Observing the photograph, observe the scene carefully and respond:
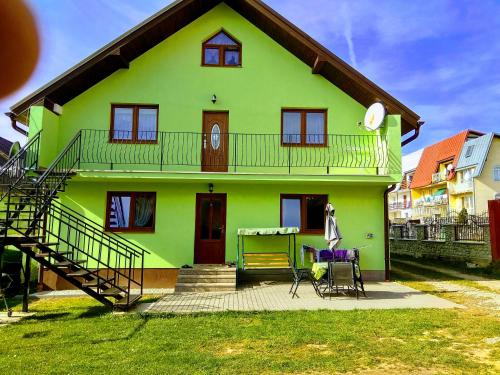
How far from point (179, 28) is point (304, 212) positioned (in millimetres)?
7079

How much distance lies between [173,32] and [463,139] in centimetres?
3425

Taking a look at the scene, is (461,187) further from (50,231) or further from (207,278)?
(50,231)

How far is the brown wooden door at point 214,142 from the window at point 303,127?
73.3 inches

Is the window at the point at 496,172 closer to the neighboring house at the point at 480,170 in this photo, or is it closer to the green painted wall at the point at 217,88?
the neighboring house at the point at 480,170

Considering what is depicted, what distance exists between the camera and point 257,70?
13.0 m

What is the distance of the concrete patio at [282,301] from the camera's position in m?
8.55

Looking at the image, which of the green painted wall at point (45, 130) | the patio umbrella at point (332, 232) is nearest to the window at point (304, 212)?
the patio umbrella at point (332, 232)

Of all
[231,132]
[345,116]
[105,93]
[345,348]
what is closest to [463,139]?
[345,116]

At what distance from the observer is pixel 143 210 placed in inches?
485

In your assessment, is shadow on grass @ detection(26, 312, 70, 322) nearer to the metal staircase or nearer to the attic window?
the metal staircase

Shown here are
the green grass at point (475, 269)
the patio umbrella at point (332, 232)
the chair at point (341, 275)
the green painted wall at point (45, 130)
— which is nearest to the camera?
the chair at point (341, 275)

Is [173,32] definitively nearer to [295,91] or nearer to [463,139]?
[295,91]

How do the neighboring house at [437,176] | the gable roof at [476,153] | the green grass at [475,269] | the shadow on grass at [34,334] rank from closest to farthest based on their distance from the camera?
the shadow on grass at [34,334]
the green grass at [475,269]
the gable roof at [476,153]
the neighboring house at [437,176]

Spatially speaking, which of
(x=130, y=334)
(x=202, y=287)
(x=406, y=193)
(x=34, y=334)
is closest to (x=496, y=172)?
(x=406, y=193)
